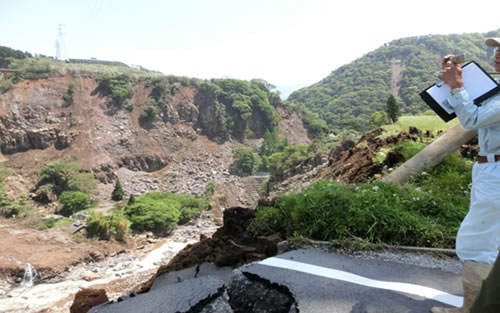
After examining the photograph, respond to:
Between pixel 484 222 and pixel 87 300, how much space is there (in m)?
3.55

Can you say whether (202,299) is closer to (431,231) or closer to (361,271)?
(361,271)

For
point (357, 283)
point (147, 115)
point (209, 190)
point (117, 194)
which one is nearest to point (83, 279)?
point (117, 194)

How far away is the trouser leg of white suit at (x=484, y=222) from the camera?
1845 mm

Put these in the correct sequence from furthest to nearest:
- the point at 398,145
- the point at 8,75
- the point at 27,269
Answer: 1. the point at 8,75
2. the point at 27,269
3. the point at 398,145

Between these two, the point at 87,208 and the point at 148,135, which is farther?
the point at 148,135

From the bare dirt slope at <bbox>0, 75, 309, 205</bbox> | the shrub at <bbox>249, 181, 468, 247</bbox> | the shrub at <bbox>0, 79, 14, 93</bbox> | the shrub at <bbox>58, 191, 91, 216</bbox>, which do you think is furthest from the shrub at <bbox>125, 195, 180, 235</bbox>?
the shrub at <bbox>0, 79, 14, 93</bbox>

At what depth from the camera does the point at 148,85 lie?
178 ft

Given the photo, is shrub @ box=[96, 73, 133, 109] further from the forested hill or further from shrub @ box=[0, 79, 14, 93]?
the forested hill

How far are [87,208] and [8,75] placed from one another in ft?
92.4

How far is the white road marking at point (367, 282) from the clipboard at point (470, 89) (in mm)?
1269

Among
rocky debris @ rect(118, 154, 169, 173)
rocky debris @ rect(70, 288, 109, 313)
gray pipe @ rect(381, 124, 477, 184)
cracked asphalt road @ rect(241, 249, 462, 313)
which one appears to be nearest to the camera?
cracked asphalt road @ rect(241, 249, 462, 313)

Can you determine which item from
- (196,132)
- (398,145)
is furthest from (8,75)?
(398,145)

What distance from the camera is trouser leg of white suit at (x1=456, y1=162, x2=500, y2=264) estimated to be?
184 cm

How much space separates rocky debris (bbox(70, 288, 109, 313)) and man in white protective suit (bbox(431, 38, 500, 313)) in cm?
306
